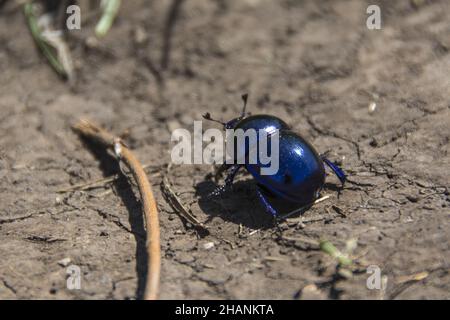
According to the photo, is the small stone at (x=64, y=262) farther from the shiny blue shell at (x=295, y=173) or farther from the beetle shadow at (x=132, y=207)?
the shiny blue shell at (x=295, y=173)

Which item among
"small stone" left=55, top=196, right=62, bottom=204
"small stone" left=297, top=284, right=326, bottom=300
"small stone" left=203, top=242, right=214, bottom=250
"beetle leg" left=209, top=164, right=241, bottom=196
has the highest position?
"beetle leg" left=209, top=164, right=241, bottom=196

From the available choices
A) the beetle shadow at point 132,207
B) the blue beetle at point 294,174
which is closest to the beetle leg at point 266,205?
the blue beetle at point 294,174

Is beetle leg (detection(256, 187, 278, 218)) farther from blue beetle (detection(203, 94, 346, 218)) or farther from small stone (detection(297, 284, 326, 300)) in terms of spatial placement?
small stone (detection(297, 284, 326, 300))

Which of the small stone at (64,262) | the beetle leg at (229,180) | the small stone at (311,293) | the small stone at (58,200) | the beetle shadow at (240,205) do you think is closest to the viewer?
the small stone at (311,293)

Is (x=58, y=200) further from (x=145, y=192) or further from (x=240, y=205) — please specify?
(x=240, y=205)

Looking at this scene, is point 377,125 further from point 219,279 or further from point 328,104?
point 219,279

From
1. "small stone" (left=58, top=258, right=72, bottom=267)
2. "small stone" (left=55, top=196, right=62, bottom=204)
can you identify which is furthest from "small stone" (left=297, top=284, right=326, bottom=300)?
"small stone" (left=55, top=196, right=62, bottom=204)
